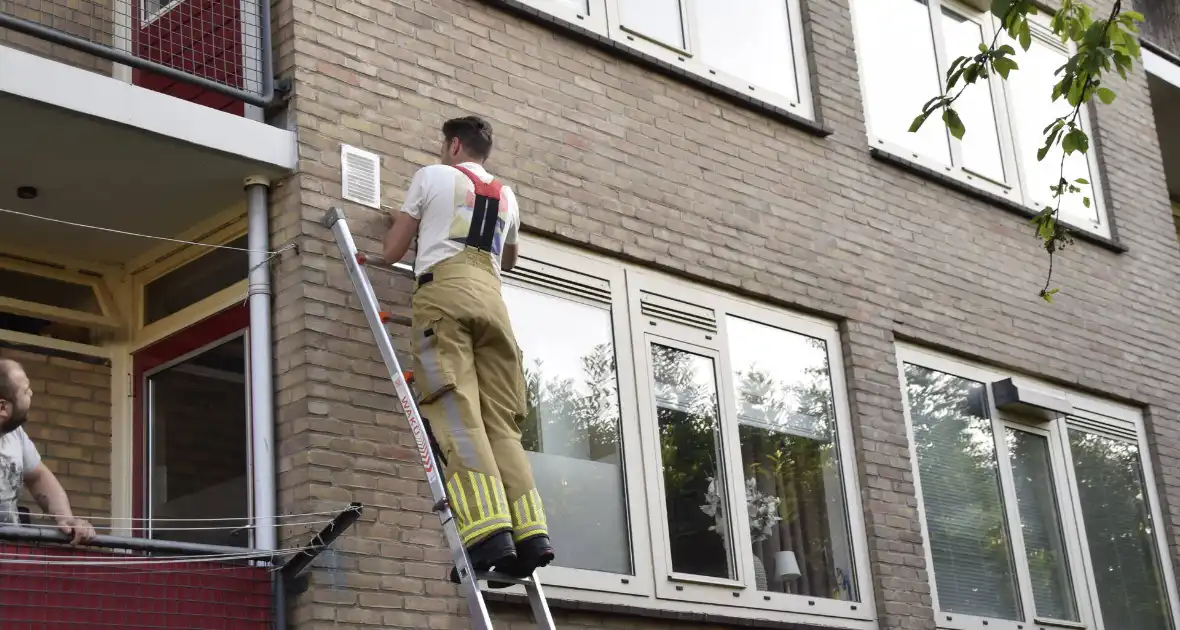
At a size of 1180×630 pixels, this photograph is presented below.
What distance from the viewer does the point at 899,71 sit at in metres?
11.1

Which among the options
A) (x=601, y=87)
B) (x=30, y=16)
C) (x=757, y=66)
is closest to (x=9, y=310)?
(x=30, y=16)

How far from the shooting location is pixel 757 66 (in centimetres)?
1002

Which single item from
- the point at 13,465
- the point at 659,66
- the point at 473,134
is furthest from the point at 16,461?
the point at 659,66

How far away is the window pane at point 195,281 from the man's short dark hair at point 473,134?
114cm

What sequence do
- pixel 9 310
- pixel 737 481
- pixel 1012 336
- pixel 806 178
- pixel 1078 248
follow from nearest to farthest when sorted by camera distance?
pixel 9 310 < pixel 737 481 < pixel 806 178 < pixel 1012 336 < pixel 1078 248

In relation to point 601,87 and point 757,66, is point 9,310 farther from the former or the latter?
point 757,66

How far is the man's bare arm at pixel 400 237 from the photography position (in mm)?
6836

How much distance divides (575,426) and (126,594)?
8.54 feet

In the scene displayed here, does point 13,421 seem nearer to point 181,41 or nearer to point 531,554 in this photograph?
point 531,554

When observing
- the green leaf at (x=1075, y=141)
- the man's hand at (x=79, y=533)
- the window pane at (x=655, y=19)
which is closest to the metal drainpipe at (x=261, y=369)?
the man's hand at (x=79, y=533)

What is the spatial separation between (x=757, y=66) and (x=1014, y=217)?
98.7 inches

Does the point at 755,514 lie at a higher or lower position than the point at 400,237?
lower

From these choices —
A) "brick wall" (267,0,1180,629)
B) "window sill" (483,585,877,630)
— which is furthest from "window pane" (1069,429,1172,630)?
"window sill" (483,585,877,630)

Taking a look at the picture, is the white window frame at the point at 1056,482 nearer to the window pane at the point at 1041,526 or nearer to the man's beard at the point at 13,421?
the window pane at the point at 1041,526
